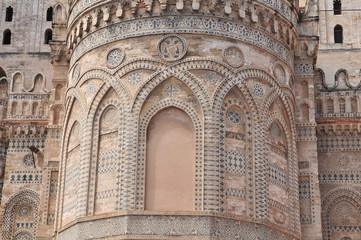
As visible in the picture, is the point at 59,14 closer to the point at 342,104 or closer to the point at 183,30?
the point at 183,30

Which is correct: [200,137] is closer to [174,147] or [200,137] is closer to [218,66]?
[174,147]

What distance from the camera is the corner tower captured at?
1250 centimetres

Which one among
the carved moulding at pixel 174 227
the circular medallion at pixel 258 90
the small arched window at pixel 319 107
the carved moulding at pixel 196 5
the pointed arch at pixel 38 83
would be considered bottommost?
the carved moulding at pixel 174 227

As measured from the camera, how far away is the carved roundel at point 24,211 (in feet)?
52.5

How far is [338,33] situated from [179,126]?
31.6 feet

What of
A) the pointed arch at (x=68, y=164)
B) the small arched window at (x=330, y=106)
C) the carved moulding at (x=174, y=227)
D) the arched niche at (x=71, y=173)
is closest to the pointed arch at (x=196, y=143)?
the carved moulding at (x=174, y=227)

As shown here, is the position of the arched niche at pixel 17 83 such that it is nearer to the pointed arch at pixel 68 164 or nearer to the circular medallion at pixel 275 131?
the pointed arch at pixel 68 164

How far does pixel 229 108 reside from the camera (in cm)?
1331

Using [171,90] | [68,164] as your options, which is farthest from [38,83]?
[171,90]

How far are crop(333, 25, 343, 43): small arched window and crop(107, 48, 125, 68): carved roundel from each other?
30.5ft

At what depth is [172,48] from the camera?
1339 centimetres

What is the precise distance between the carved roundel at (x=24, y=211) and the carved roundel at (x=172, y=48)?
17.5ft

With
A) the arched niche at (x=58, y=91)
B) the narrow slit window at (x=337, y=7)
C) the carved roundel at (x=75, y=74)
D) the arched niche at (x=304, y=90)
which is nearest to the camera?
the carved roundel at (x=75, y=74)

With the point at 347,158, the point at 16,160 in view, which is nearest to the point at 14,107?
the point at 16,160
